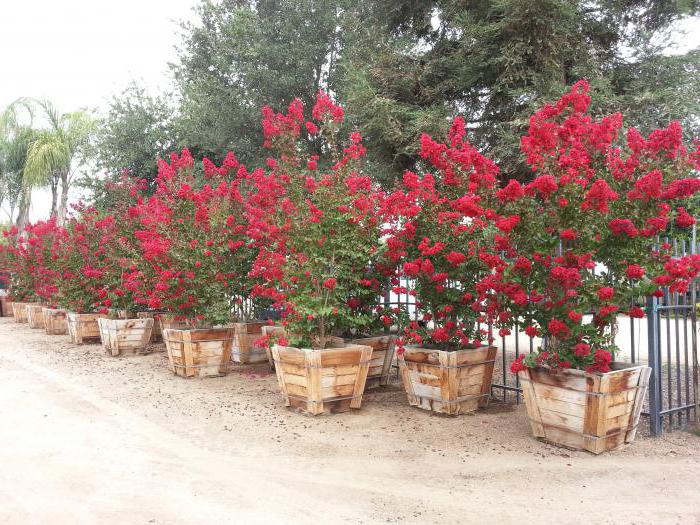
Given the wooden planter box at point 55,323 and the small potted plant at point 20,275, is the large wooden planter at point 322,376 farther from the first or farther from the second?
the small potted plant at point 20,275

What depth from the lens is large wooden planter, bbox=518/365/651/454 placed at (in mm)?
4023

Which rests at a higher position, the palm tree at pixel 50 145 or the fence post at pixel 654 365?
the palm tree at pixel 50 145

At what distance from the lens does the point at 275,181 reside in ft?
20.3

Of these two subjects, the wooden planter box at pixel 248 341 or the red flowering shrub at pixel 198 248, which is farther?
the wooden planter box at pixel 248 341

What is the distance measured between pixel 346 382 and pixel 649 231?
9.36 ft

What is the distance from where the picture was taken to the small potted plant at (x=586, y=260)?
394cm

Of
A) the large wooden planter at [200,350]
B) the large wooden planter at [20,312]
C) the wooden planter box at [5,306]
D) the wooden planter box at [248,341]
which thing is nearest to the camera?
the large wooden planter at [200,350]

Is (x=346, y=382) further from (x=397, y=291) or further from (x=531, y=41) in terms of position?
(x=531, y=41)

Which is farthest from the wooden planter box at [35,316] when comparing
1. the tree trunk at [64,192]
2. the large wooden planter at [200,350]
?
the tree trunk at [64,192]

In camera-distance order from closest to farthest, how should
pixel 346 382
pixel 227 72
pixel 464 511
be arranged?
pixel 464 511 → pixel 346 382 → pixel 227 72

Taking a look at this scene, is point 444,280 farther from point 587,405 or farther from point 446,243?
point 587,405

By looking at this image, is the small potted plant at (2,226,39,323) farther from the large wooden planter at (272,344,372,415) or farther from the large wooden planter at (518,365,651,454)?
the large wooden planter at (518,365,651,454)

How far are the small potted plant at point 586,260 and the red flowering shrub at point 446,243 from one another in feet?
1.65

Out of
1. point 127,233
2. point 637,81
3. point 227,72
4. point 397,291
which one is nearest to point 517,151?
point 637,81
